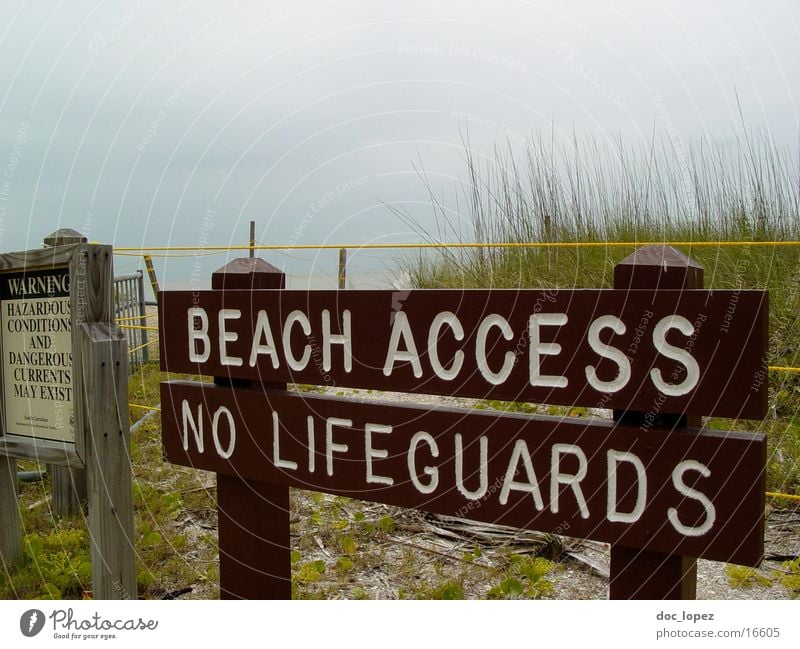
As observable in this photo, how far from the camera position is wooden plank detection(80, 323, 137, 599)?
7.82ft

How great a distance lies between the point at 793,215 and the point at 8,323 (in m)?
5.07

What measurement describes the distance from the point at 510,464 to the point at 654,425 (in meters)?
0.33

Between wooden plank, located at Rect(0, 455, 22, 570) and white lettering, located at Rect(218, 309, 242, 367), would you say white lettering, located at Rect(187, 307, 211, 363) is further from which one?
wooden plank, located at Rect(0, 455, 22, 570)

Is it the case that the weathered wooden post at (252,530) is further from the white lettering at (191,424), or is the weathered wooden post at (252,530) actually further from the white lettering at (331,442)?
the white lettering at (331,442)

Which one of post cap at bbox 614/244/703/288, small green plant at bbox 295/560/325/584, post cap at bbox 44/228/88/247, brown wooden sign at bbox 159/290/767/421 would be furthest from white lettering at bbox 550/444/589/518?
post cap at bbox 44/228/88/247

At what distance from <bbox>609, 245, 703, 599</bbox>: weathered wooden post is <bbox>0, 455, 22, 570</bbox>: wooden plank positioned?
9.65 ft

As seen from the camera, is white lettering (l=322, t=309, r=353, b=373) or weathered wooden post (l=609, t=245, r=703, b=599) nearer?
weathered wooden post (l=609, t=245, r=703, b=599)

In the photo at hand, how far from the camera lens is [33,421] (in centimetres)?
278

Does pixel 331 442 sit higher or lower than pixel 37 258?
lower

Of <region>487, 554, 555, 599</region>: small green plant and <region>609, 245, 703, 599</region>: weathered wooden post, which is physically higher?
<region>609, 245, 703, 599</region>: weathered wooden post

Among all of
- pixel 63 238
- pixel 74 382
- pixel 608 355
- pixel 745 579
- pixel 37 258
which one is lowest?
pixel 745 579

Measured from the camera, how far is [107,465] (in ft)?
7.82

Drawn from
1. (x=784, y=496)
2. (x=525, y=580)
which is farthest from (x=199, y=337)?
(x=784, y=496)

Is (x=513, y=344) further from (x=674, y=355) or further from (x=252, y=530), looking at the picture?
(x=252, y=530)
